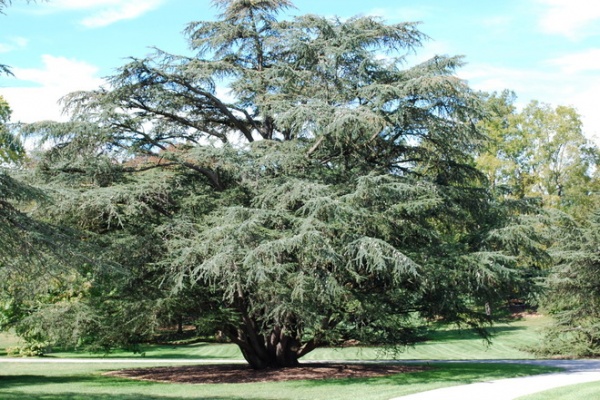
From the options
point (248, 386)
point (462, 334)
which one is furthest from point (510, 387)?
point (462, 334)

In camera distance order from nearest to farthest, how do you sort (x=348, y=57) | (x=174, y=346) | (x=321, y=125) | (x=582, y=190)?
1. (x=321, y=125)
2. (x=348, y=57)
3. (x=174, y=346)
4. (x=582, y=190)

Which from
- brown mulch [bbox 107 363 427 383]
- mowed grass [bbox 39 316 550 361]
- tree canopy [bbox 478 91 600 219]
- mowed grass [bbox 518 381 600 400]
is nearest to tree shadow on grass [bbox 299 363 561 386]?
brown mulch [bbox 107 363 427 383]

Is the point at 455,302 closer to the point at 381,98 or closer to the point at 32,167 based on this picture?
the point at 381,98

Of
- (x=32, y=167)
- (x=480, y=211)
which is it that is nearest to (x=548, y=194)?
(x=480, y=211)

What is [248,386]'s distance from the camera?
13.9m

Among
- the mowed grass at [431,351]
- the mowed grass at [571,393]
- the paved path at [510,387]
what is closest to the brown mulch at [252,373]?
the paved path at [510,387]

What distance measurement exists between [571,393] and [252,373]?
8.11m

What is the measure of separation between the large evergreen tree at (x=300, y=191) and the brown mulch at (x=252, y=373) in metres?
0.87

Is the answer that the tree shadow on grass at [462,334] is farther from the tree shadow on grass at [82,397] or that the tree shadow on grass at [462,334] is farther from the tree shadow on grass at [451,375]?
the tree shadow on grass at [82,397]

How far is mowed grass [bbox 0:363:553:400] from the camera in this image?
11992 millimetres

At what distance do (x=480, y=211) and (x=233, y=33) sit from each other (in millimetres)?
8703

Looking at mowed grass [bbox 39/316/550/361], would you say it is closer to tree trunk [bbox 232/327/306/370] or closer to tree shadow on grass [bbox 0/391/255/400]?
tree trunk [bbox 232/327/306/370]

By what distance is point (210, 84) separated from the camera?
1712cm

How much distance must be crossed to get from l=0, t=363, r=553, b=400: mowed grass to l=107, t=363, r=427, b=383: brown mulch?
0.79 meters
